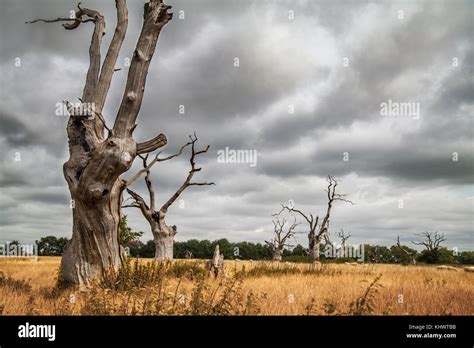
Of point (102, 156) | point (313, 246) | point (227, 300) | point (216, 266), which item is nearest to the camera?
point (227, 300)

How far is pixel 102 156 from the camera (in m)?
8.76

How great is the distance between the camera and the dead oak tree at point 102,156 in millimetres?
8836

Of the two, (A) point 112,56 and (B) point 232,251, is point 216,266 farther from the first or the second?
(B) point 232,251

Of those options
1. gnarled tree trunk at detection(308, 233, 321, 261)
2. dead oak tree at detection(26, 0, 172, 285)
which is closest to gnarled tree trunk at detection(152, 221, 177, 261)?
dead oak tree at detection(26, 0, 172, 285)

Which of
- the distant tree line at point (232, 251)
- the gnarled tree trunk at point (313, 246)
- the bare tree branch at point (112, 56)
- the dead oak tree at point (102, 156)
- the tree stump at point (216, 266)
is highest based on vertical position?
the bare tree branch at point (112, 56)

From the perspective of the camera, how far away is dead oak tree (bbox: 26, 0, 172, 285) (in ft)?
29.0

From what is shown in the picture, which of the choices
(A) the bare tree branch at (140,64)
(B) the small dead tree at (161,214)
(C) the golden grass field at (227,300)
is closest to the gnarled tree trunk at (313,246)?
(B) the small dead tree at (161,214)

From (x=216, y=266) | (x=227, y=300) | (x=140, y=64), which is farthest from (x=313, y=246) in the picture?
(x=227, y=300)

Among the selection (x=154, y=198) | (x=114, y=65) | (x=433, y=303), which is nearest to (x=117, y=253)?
(x=114, y=65)

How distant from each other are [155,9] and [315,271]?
11996 mm

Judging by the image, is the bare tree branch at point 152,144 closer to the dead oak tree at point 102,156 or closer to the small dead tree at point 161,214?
the dead oak tree at point 102,156

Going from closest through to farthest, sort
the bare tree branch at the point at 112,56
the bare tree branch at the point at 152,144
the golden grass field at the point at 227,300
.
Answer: the golden grass field at the point at 227,300 < the bare tree branch at the point at 152,144 < the bare tree branch at the point at 112,56

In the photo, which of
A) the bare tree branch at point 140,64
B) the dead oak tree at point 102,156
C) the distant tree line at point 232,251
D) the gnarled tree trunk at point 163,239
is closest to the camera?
the dead oak tree at point 102,156
